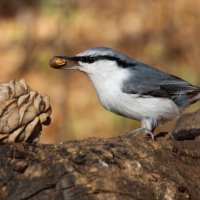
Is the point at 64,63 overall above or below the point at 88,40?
above

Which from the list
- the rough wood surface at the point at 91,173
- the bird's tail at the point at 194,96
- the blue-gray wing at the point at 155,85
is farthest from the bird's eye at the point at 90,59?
the rough wood surface at the point at 91,173

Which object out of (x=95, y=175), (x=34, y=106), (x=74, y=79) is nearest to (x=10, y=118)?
(x=34, y=106)

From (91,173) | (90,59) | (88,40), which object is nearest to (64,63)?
(90,59)

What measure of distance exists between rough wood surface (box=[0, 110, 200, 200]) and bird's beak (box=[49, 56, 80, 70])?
128cm

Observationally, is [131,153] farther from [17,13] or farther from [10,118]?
[17,13]

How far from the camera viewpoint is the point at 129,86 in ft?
13.6

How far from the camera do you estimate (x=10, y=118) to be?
9.23 ft

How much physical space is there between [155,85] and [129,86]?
203 millimetres

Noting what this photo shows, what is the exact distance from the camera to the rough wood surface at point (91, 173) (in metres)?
2.58

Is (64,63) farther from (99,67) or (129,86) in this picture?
(129,86)

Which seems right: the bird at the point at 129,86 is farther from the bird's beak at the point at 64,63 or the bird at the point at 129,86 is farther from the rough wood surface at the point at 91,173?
the rough wood surface at the point at 91,173

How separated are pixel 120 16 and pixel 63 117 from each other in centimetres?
300

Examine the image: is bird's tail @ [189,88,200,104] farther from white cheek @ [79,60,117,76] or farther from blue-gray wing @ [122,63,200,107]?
white cheek @ [79,60,117,76]

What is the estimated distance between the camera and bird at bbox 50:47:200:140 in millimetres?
4043
